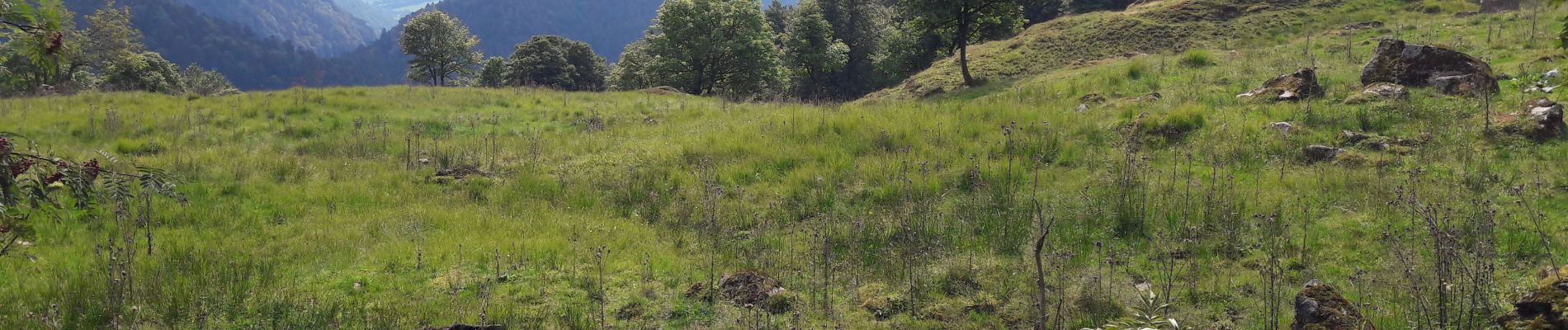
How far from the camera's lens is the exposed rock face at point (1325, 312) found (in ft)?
15.9

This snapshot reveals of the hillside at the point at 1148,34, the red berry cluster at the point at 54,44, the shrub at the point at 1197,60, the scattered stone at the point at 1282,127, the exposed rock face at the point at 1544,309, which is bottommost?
the exposed rock face at the point at 1544,309

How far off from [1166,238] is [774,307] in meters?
4.24

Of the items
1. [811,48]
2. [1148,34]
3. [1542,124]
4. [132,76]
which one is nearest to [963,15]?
[1148,34]

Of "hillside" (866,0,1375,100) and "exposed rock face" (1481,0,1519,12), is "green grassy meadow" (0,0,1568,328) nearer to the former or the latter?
"exposed rock face" (1481,0,1519,12)

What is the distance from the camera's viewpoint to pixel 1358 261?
686 cm

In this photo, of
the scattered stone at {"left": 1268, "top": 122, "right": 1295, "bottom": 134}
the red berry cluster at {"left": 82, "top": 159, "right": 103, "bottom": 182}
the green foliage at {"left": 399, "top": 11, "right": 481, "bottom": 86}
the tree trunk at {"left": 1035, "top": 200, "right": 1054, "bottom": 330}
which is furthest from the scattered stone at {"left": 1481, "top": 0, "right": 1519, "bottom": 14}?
the green foliage at {"left": 399, "top": 11, "right": 481, "bottom": 86}

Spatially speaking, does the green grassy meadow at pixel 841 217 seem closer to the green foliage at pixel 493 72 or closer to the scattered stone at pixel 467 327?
the scattered stone at pixel 467 327

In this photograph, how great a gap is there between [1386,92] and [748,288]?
11430mm

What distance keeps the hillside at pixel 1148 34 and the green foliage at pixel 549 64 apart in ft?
110

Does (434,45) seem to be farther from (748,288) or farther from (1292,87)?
(748,288)

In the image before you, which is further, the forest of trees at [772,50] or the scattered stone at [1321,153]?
the forest of trees at [772,50]

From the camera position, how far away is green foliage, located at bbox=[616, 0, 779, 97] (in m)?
39.2

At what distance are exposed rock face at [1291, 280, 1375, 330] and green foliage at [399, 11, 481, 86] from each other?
58.4 meters

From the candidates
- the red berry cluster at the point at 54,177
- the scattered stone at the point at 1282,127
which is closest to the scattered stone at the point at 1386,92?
the scattered stone at the point at 1282,127
